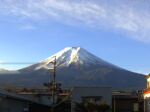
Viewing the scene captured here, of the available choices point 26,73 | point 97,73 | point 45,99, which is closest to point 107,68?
point 97,73

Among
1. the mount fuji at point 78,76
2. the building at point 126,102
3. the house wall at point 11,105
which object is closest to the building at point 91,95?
the building at point 126,102

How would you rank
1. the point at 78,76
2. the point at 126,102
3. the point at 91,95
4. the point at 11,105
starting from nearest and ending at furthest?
the point at 11,105 → the point at 91,95 → the point at 126,102 → the point at 78,76

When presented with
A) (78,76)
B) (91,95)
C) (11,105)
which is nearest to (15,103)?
(11,105)

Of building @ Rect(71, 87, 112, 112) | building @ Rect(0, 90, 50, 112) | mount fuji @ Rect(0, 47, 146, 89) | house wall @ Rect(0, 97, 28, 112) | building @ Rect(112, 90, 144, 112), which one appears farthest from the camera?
mount fuji @ Rect(0, 47, 146, 89)

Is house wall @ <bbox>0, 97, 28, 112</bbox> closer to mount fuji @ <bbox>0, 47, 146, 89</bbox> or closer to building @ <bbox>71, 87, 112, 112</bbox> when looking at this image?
building @ <bbox>71, 87, 112, 112</bbox>

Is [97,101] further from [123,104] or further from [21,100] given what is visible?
[21,100]

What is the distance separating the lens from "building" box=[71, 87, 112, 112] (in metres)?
79.0

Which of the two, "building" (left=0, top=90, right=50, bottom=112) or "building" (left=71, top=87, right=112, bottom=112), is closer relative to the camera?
"building" (left=0, top=90, right=50, bottom=112)

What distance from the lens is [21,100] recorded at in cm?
7269

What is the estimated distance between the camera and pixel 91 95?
7925cm

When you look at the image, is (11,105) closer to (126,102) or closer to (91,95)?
(91,95)

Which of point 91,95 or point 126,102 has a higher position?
point 91,95

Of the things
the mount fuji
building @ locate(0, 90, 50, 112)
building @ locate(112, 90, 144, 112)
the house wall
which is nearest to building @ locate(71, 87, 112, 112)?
building @ locate(112, 90, 144, 112)

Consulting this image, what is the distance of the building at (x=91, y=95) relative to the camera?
7900cm
